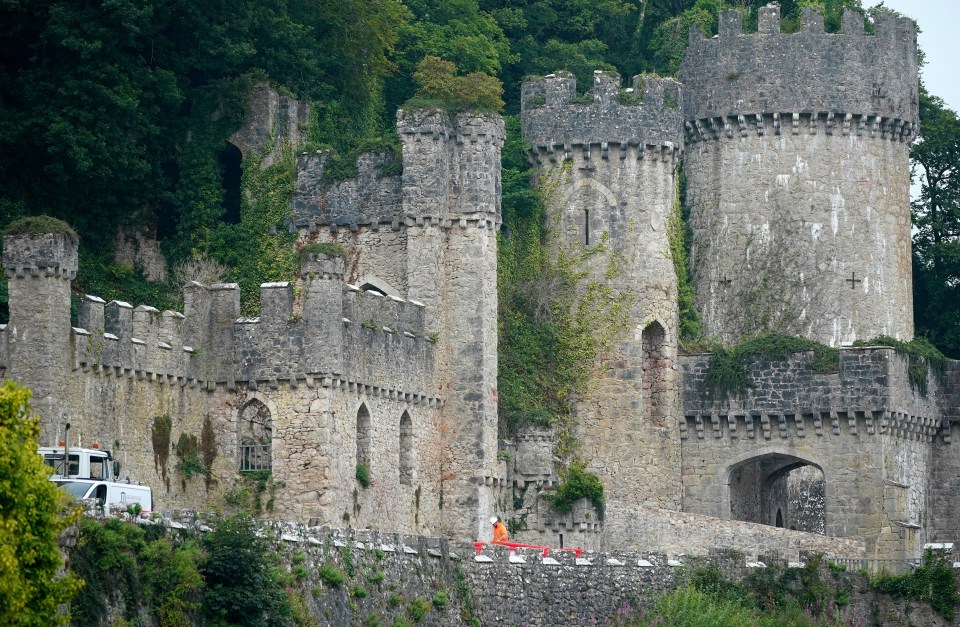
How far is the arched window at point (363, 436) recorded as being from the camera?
224 ft

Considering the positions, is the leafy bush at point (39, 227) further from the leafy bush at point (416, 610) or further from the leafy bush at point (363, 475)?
the leafy bush at point (416, 610)

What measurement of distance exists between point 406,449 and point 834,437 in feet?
44.7

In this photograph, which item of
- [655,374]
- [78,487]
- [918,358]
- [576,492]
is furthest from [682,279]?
[78,487]

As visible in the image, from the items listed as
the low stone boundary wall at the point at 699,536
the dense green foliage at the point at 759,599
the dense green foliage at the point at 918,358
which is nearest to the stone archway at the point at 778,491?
the low stone boundary wall at the point at 699,536

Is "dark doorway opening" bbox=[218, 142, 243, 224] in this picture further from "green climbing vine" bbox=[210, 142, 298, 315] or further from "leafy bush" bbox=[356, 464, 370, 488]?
"leafy bush" bbox=[356, 464, 370, 488]

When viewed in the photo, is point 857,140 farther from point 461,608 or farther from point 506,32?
point 461,608

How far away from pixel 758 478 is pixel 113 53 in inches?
919

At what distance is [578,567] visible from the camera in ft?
207

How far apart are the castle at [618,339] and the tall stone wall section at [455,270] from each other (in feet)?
0.18

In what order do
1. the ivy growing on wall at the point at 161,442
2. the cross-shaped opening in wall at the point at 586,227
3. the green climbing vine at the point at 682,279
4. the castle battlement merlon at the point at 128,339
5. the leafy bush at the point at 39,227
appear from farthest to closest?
1. the green climbing vine at the point at 682,279
2. the cross-shaped opening in wall at the point at 586,227
3. the ivy growing on wall at the point at 161,442
4. the castle battlement merlon at the point at 128,339
5. the leafy bush at the point at 39,227

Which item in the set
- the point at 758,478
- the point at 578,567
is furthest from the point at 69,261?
the point at 758,478

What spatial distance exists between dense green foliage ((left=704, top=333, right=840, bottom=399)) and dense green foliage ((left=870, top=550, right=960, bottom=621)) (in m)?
10.8

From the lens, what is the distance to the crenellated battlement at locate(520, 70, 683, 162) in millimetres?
77562

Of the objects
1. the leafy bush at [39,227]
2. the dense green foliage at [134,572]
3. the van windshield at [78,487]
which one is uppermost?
the leafy bush at [39,227]
